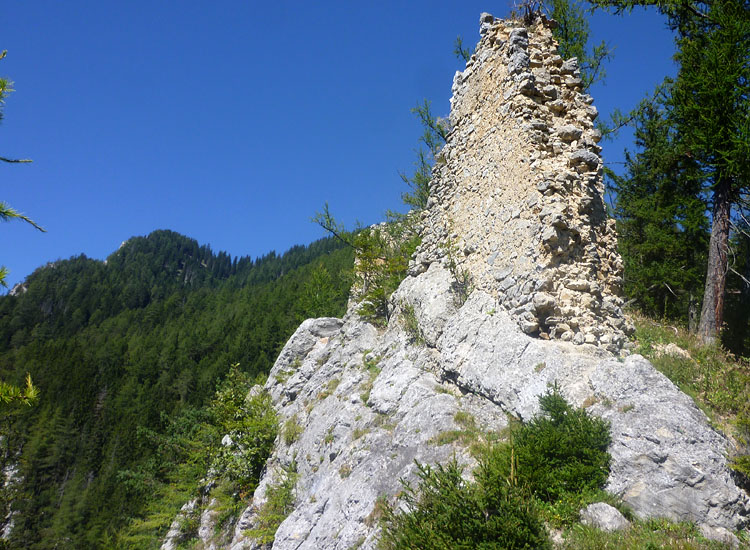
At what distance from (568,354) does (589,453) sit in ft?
5.44

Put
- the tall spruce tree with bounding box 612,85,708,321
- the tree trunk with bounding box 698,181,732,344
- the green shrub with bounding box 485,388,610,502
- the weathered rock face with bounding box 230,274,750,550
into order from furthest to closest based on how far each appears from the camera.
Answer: the tall spruce tree with bounding box 612,85,708,321
the tree trunk with bounding box 698,181,732,344
the green shrub with bounding box 485,388,610,502
the weathered rock face with bounding box 230,274,750,550

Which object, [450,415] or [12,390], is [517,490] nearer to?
[450,415]

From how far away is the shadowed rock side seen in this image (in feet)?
17.7

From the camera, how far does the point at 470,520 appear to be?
4.54 m

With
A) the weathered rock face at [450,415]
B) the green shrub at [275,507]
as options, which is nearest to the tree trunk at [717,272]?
the weathered rock face at [450,415]

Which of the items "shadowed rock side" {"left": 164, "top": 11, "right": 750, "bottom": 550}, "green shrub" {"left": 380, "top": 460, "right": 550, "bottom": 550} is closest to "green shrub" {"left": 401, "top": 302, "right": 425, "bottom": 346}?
"shadowed rock side" {"left": 164, "top": 11, "right": 750, "bottom": 550}

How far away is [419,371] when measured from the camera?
8.97 meters

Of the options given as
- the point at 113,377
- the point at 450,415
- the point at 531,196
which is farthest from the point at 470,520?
the point at 113,377

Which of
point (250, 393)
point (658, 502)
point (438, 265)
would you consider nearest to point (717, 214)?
point (438, 265)

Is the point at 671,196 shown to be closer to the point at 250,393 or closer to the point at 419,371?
the point at 419,371

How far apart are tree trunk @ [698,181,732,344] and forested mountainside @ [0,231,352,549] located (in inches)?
533

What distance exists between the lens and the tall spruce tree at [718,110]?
1113cm

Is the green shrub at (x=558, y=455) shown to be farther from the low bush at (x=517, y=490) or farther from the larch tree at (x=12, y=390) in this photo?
the larch tree at (x=12, y=390)

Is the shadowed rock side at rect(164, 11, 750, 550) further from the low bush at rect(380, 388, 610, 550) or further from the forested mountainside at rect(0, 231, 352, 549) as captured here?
the forested mountainside at rect(0, 231, 352, 549)
